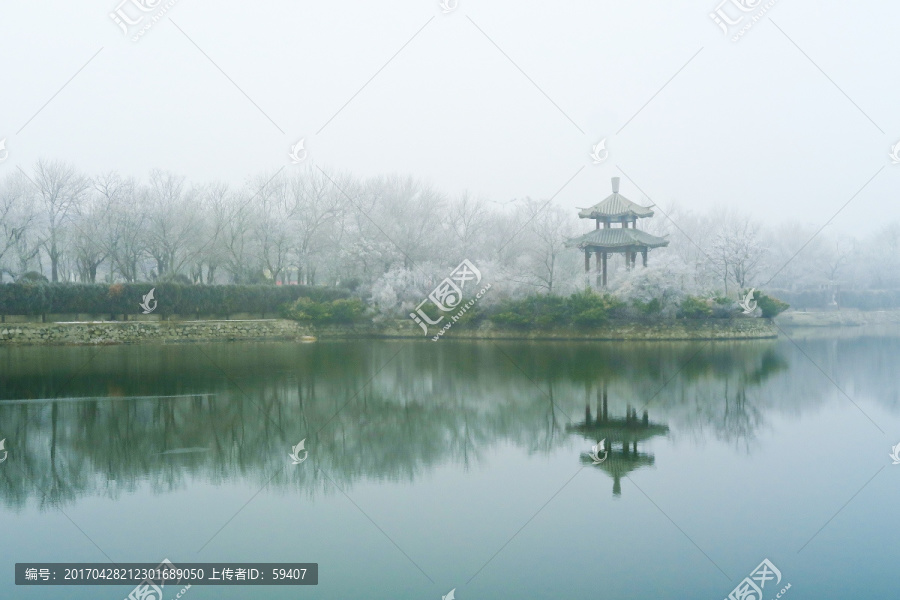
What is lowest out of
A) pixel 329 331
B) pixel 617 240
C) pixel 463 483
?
pixel 463 483

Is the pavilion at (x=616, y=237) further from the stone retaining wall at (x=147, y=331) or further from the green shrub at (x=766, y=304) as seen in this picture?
the stone retaining wall at (x=147, y=331)

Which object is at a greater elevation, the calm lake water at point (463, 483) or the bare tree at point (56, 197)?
the bare tree at point (56, 197)

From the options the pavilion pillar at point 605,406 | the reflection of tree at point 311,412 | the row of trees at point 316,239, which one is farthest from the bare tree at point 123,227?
the pavilion pillar at point 605,406

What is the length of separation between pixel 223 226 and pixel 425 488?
32.4 metres

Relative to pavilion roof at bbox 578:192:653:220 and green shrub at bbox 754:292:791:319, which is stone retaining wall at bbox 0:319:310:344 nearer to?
pavilion roof at bbox 578:192:653:220

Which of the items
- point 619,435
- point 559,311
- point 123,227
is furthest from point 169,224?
point 619,435

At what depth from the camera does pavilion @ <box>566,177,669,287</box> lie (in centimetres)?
3331

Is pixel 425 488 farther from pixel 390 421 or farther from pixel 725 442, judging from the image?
pixel 725 442

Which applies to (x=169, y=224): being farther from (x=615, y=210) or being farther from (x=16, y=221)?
(x=615, y=210)

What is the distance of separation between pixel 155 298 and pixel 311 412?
20.1 metres

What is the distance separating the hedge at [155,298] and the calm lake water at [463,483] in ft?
40.7

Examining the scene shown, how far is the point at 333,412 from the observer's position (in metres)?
11.7

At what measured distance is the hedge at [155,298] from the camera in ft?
86.3

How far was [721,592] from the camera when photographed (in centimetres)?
542
